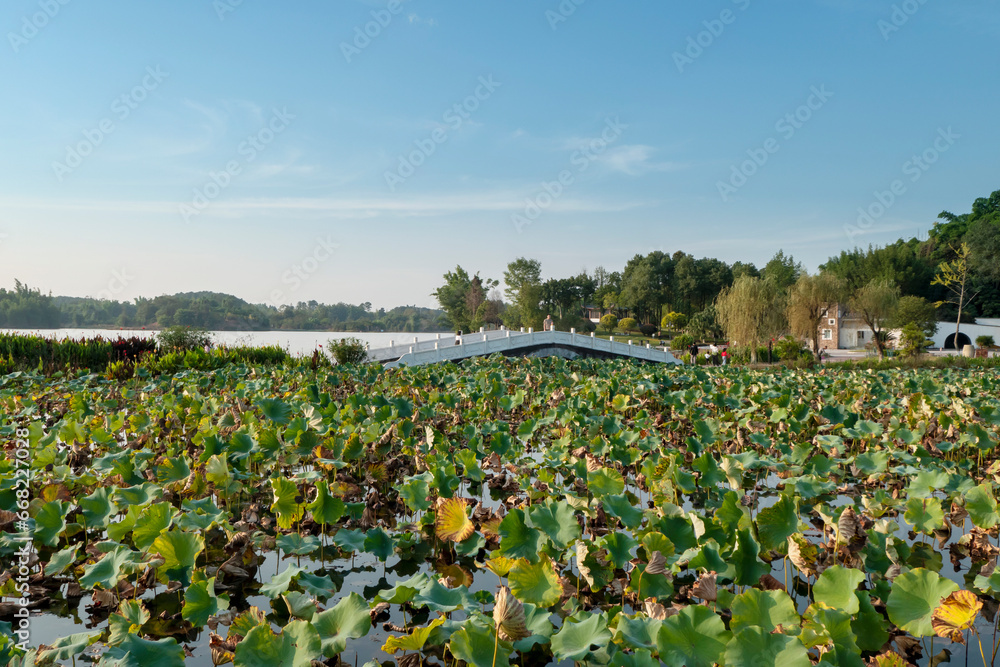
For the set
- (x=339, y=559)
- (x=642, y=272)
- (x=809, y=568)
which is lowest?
(x=339, y=559)

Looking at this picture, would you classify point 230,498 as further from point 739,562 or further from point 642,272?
point 642,272

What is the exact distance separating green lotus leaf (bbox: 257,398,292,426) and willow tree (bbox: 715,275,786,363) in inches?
1150

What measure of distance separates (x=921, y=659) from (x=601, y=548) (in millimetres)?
1223

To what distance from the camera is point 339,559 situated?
3.25 metres

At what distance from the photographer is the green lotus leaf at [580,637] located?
1719 millimetres

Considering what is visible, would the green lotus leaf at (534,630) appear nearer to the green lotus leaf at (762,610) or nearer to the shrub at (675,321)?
the green lotus leaf at (762,610)

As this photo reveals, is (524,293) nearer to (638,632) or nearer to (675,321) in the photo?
(675,321)

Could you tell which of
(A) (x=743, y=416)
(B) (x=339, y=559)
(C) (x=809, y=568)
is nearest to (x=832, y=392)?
(A) (x=743, y=416)

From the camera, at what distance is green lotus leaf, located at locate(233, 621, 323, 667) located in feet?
5.41

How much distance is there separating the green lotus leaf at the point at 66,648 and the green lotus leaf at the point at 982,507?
12.0ft

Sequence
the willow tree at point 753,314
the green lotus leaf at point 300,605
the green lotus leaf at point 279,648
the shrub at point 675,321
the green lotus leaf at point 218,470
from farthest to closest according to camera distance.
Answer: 1. the shrub at point 675,321
2. the willow tree at point 753,314
3. the green lotus leaf at point 218,470
4. the green lotus leaf at point 300,605
5. the green lotus leaf at point 279,648

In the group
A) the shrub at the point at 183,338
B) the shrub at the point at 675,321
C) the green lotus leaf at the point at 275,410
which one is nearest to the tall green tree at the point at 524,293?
the shrub at the point at 675,321

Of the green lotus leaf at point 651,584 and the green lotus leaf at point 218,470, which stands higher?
the green lotus leaf at point 218,470

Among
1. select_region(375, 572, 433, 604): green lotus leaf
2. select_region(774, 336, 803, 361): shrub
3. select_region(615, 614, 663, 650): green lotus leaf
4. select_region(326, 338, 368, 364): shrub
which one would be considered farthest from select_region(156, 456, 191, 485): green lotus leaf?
select_region(774, 336, 803, 361): shrub
